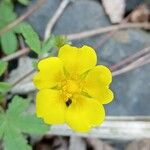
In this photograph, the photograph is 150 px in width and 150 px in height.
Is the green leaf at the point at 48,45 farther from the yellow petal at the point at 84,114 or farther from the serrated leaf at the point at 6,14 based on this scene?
the serrated leaf at the point at 6,14

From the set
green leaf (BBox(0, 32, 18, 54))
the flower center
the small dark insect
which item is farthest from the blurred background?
the flower center

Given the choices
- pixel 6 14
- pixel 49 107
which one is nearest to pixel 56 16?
pixel 6 14

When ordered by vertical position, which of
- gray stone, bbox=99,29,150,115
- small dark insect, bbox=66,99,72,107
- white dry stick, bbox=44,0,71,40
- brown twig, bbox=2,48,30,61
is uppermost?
small dark insect, bbox=66,99,72,107

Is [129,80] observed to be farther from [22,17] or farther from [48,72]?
[48,72]

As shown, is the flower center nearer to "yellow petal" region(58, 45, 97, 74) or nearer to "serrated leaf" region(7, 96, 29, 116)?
"yellow petal" region(58, 45, 97, 74)

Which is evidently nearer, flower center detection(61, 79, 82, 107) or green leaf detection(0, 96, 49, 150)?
flower center detection(61, 79, 82, 107)

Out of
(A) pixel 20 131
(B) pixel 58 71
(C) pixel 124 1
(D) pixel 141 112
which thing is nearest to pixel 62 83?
(B) pixel 58 71

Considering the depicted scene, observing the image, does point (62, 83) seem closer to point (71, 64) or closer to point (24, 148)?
point (71, 64)
